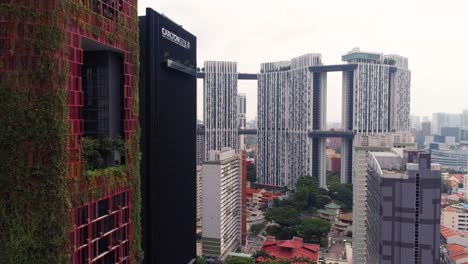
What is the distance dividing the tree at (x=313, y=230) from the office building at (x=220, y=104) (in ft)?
173

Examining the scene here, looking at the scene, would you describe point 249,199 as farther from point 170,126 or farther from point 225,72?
point 170,126

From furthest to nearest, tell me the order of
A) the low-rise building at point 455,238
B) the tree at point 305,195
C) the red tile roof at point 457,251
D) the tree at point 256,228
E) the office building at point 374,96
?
the office building at point 374,96 → the tree at point 305,195 → the tree at point 256,228 → the low-rise building at point 455,238 → the red tile roof at point 457,251

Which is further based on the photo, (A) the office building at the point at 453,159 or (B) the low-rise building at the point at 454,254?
(A) the office building at the point at 453,159

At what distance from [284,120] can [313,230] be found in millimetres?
51218

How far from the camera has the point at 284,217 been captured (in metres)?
78.7

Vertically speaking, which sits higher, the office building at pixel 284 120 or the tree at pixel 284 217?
the office building at pixel 284 120

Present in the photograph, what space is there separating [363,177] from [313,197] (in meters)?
44.6

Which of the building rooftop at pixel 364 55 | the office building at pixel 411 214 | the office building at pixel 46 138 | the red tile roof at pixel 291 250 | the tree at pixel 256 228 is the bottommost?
the tree at pixel 256 228

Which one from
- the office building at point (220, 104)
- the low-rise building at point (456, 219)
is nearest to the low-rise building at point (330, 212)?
the low-rise building at point (456, 219)

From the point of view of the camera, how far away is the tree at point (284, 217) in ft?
253

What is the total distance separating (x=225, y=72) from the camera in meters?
121

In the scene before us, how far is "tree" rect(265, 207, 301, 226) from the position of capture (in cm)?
7700

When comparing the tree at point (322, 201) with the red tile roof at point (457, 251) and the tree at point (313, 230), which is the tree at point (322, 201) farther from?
the red tile roof at point (457, 251)

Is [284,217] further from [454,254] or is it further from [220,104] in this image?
[220,104]
